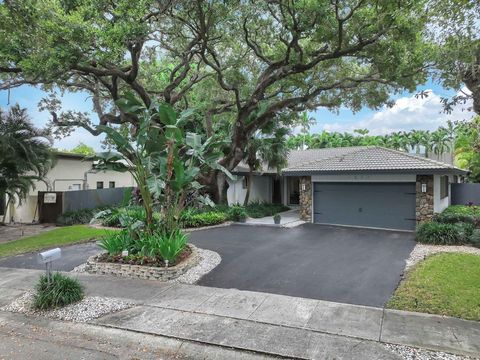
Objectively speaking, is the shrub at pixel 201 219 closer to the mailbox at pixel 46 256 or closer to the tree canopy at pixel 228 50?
the tree canopy at pixel 228 50

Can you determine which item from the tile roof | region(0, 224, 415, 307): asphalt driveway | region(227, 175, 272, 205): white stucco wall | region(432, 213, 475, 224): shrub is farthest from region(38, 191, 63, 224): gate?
region(432, 213, 475, 224): shrub

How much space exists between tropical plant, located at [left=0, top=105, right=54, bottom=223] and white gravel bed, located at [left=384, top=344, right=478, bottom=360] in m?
15.9

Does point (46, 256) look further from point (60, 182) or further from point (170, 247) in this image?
point (60, 182)

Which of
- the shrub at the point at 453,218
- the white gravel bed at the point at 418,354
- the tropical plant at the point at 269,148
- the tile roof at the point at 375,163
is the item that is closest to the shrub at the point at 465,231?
the shrub at the point at 453,218

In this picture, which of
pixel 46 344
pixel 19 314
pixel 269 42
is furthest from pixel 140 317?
pixel 269 42

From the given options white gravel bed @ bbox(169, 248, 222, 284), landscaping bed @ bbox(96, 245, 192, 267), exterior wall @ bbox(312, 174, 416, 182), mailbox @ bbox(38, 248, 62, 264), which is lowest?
white gravel bed @ bbox(169, 248, 222, 284)

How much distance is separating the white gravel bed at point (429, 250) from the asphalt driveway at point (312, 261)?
11.0 inches

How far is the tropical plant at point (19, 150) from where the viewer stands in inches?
611

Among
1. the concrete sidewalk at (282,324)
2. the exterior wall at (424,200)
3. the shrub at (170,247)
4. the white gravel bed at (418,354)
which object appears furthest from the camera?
the exterior wall at (424,200)

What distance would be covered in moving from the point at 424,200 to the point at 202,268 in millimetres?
10526

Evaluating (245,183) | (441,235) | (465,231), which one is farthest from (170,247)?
(245,183)

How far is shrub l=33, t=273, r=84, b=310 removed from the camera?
6.67m

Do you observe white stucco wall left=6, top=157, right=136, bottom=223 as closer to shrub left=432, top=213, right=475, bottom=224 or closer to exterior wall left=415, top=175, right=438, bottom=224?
exterior wall left=415, top=175, right=438, bottom=224

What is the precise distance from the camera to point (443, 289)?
286 inches
